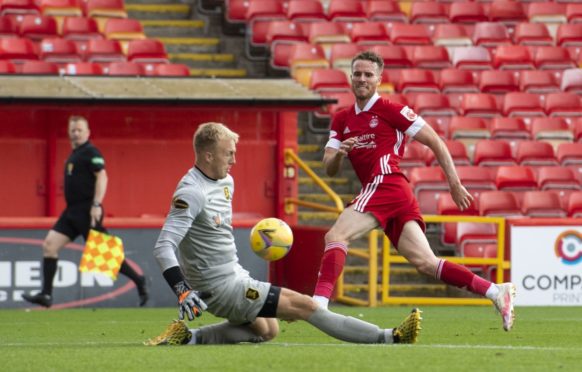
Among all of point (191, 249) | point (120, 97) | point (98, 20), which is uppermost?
point (98, 20)

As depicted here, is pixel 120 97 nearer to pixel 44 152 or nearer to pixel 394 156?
pixel 44 152

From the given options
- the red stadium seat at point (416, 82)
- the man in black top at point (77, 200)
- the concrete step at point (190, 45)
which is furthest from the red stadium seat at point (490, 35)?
the man in black top at point (77, 200)

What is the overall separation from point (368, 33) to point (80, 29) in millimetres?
4697

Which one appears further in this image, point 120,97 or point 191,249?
point 120,97

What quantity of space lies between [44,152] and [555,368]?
11.1m

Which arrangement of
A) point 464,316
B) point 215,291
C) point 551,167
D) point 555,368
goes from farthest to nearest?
1. point 551,167
2. point 464,316
3. point 215,291
4. point 555,368

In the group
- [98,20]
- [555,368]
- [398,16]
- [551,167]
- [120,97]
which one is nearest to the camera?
[555,368]

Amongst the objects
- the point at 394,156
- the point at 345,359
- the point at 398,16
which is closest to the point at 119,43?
the point at 398,16

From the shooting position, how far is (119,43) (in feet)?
68.3

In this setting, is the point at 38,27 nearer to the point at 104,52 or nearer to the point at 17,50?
the point at 17,50

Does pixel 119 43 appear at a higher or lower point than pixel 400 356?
higher

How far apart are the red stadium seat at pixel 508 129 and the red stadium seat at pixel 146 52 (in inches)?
195

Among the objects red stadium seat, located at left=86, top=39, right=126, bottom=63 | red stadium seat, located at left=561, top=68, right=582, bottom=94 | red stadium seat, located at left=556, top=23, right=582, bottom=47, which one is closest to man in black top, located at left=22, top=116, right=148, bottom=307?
red stadium seat, located at left=86, top=39, right=126, bottom=63

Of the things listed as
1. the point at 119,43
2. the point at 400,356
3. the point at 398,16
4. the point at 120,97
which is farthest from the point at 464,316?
the point at 398,16
